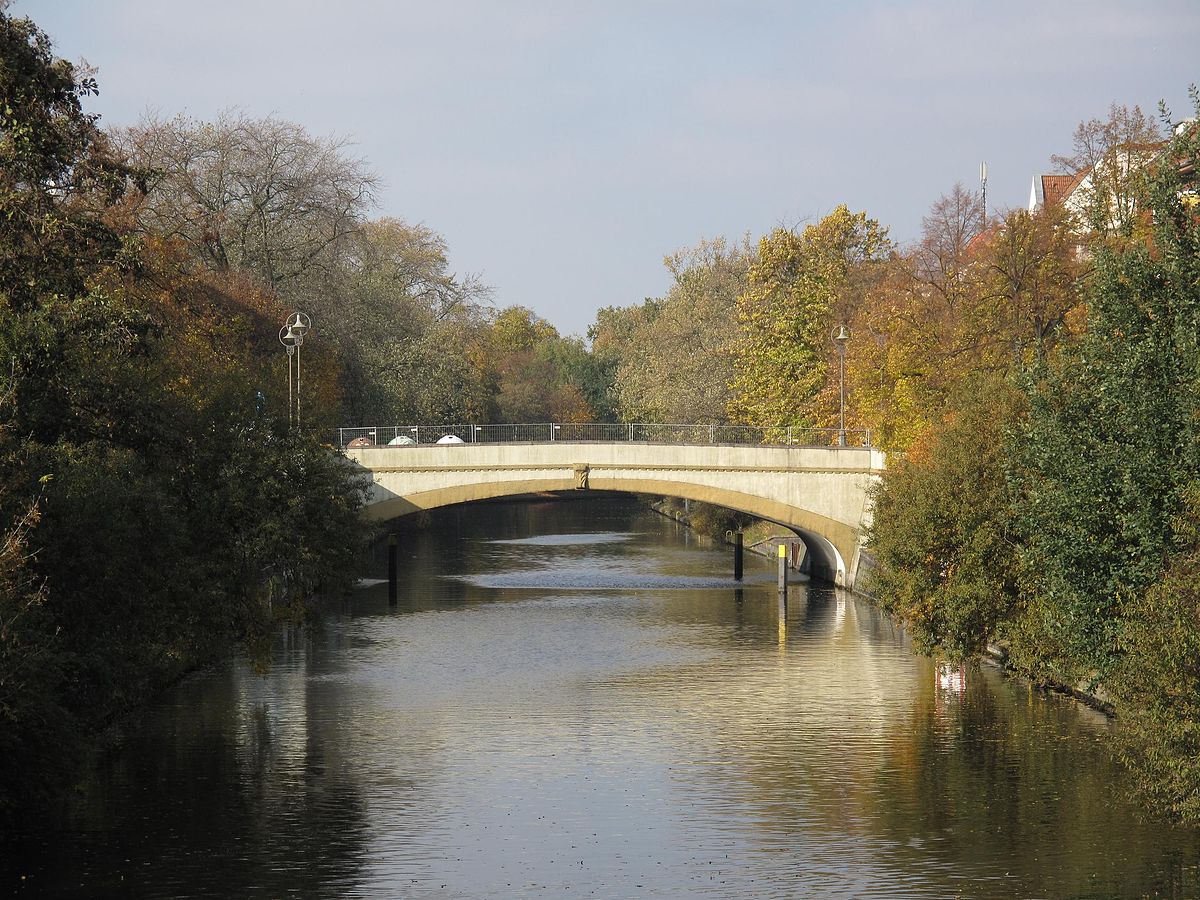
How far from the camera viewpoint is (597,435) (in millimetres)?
58219

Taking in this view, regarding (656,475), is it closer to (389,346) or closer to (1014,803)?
(389,346)

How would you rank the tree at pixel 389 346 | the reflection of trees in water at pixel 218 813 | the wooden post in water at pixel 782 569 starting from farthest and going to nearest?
the tree at pixel 389 346 < the wooden post in water at pixel 782 569 < the reflection of trees in water at pixel 218 813

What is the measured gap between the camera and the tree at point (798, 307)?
67000 millimetres

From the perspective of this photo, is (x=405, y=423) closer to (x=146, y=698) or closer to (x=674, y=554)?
(x=674, y=554)

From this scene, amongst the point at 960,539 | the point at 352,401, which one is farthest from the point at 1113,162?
the point at 352,401

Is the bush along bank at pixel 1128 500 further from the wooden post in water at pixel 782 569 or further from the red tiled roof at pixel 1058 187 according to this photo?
the wooden post in water at pixel 782 569

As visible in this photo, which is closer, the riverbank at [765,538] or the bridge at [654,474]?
the riverbank at [765,538]

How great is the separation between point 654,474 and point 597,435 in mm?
3328

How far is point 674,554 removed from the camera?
236 ft

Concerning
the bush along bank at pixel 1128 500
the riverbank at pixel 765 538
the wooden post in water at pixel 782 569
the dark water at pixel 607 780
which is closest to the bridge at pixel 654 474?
the wooden post in water at pixel 782 569

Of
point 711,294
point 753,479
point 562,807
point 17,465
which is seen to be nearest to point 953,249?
point 753,479

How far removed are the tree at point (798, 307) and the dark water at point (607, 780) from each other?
2195 cm

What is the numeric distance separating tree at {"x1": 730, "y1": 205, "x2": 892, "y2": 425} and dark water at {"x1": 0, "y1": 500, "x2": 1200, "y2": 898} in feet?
72.0

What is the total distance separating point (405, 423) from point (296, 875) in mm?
49831
